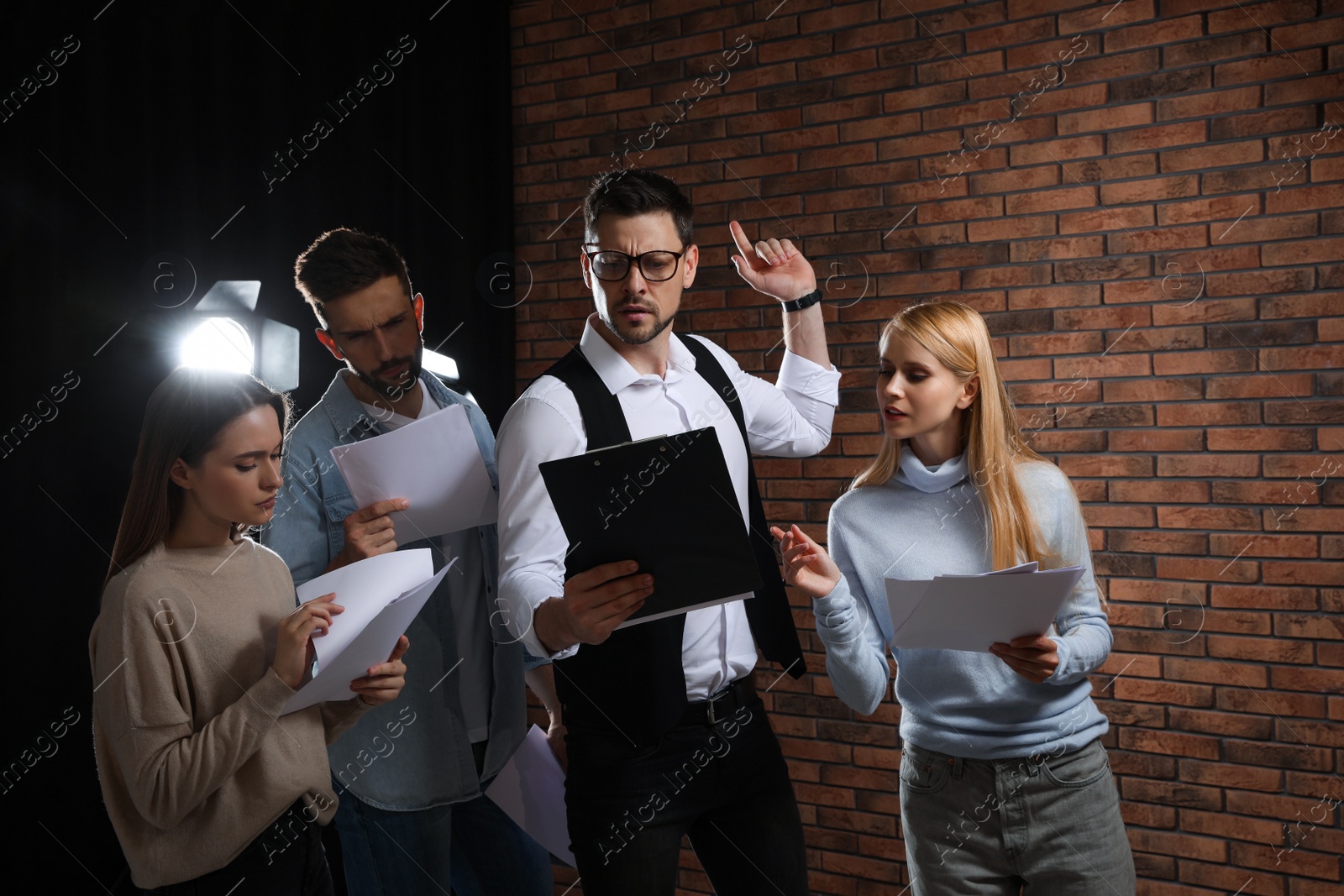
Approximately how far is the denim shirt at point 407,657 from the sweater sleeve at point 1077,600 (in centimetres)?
105

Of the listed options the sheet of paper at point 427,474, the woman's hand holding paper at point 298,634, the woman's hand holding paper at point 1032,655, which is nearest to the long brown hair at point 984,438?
the woman's hand holding paper at point 1032,655

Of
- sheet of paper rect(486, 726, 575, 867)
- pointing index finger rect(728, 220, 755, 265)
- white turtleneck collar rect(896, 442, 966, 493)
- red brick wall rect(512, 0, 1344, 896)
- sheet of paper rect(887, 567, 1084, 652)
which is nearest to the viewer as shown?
sheet of paper rect(887, 567, 1084, 652)

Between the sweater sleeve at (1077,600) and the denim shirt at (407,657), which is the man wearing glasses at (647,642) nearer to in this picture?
the denim shirt at (407,657)

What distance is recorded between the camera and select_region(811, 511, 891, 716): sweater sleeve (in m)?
1.70

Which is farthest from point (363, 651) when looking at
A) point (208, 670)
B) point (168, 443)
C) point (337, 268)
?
point (337, 268)

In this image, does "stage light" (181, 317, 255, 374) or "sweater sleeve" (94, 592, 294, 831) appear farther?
"stage light" (181, 317, 255, 374)

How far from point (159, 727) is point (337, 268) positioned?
906 millimetres

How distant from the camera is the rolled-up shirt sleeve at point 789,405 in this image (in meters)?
2.07

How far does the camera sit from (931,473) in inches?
71.7

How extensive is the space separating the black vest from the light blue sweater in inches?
5.2

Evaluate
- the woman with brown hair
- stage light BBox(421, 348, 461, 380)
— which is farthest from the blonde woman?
stage light BBox(421, 348, 461, 380)

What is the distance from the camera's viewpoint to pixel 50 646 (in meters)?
2.09

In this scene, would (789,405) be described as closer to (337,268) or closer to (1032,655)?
(1032,655)

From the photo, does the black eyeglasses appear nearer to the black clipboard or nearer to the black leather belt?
the black clipboard
